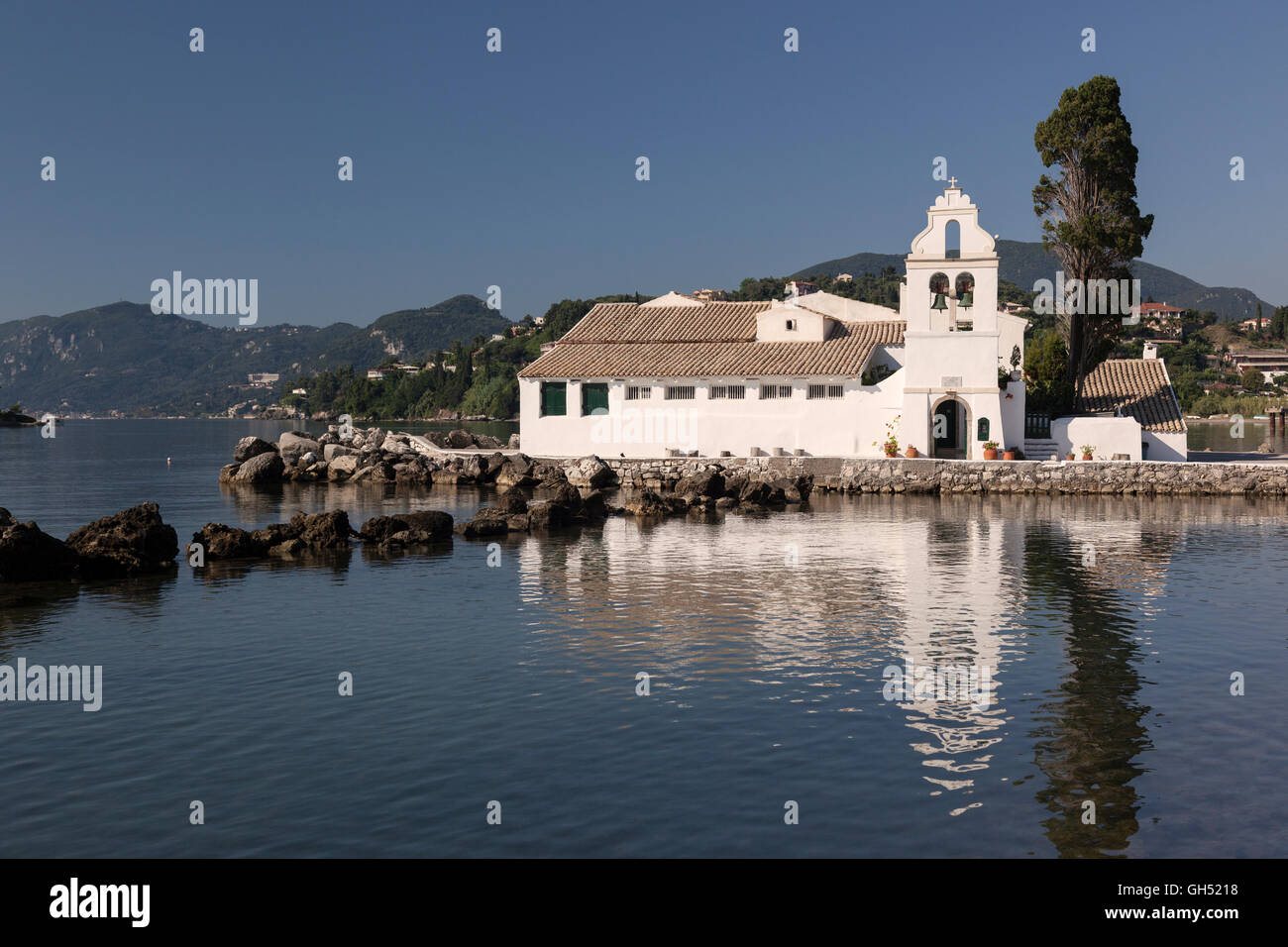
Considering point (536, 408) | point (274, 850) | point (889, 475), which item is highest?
point (536, 408)

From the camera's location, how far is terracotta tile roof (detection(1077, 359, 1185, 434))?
4947 centimetres

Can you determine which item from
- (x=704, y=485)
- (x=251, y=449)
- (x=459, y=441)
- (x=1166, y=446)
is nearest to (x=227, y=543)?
(x=704, y=485)

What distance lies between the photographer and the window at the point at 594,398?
2173 inches

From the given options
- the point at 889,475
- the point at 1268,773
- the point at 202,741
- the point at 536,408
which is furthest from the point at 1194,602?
the point at 536,408

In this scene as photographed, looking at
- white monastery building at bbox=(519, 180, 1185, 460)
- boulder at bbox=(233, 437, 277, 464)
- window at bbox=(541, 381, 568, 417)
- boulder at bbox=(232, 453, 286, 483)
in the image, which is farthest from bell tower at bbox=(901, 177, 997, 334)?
boulder at bbox=(233, 437, 277, 464)

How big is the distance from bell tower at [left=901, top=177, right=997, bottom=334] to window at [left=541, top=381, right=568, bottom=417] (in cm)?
1838

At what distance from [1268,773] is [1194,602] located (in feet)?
36.4

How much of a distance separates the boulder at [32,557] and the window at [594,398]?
3084 centimetres

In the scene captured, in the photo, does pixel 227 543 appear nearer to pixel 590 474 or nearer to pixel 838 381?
pixel 590 474

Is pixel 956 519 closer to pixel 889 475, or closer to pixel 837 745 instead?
pixel 889 475

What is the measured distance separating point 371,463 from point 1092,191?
125ft

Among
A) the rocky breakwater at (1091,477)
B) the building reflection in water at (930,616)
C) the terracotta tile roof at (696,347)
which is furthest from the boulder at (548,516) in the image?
the terracotta tile roof at (696,347)

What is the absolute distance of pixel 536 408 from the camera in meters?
56.6

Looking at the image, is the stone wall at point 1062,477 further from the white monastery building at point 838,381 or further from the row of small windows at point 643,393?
the row of small windows at point 643,393
